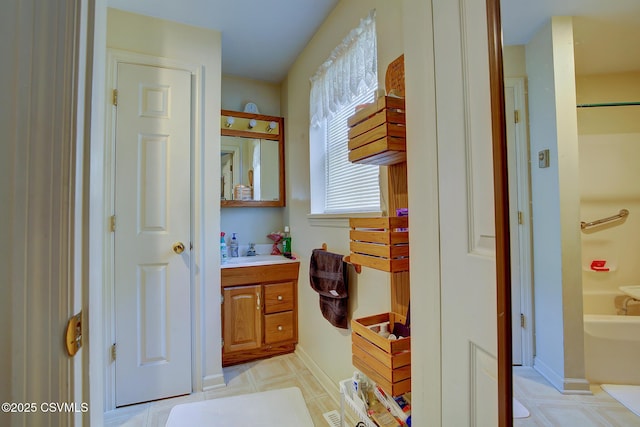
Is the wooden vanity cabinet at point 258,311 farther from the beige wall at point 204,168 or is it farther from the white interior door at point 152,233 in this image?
the white interior door at point 152,233

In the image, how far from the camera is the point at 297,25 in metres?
2.06

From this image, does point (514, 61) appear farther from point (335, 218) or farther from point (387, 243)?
point (335, 218)

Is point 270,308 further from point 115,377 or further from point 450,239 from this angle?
point 450,239

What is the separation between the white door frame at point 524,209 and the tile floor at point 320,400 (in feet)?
0.19

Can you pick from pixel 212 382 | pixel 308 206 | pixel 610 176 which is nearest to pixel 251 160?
pixel 308 206

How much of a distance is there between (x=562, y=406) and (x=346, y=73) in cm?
172

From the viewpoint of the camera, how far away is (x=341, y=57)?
1771 mm

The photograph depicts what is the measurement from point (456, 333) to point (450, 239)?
0.24 m

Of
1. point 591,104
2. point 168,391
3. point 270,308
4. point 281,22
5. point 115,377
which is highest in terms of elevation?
point 281,22

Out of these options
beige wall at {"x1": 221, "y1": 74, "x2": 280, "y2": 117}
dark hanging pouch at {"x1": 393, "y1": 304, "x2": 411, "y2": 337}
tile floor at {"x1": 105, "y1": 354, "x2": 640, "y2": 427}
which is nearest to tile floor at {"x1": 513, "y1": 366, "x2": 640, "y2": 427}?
tile floor at {"x1": 105, "y1": 354, "x2": 640, "y2": 427}

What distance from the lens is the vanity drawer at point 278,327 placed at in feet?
7.88

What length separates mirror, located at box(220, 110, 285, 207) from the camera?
265cm

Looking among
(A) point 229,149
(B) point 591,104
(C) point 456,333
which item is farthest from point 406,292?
(A) point 229,149

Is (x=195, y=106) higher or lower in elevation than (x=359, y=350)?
higher
